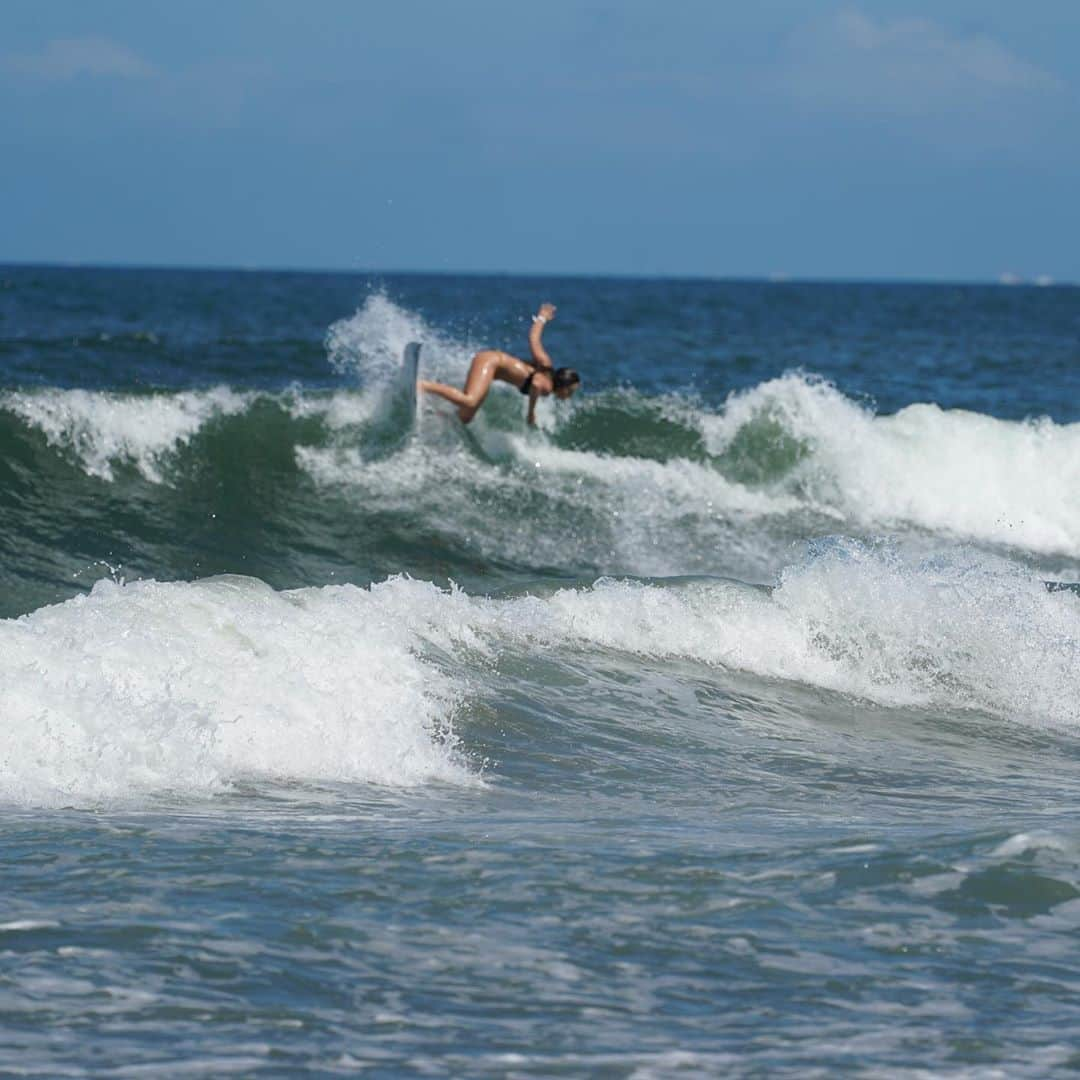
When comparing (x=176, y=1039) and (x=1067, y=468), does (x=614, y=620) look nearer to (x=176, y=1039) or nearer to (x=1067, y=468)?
(x=176, y=1039)

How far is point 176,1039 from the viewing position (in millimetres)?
3951

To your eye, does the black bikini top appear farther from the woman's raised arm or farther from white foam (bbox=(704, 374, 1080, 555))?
white foam (bbox=(704, 374, 1080, 555))

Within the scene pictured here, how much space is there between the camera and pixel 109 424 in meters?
14.4

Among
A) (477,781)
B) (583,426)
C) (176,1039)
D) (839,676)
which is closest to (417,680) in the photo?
(477,781)

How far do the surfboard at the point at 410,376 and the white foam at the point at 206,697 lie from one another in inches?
293

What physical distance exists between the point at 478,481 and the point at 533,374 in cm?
109

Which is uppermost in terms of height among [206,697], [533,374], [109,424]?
[533,374]

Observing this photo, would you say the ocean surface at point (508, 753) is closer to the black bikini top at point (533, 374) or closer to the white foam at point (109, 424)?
the white foam at point (109, 424)

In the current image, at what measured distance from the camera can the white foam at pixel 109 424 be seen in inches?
552

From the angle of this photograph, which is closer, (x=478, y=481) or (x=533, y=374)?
(x=533, y=374)

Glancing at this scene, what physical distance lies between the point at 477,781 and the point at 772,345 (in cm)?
2915

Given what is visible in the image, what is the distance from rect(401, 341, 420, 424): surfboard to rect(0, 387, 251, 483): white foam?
1.85m

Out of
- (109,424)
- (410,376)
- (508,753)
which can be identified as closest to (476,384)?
(410,376)

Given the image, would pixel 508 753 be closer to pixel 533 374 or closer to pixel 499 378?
pixel 533 374
